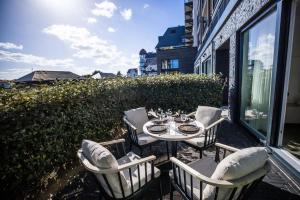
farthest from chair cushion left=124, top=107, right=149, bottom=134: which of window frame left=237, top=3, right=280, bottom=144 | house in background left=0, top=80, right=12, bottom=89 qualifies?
window frame left=237, top=3, right=280, bottom=144

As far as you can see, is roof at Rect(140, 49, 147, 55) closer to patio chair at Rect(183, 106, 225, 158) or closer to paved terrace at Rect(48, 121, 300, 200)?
patio chair at Rect(183, 106, 225, 158)

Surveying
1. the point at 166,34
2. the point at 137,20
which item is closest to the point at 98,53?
the point at 166,34

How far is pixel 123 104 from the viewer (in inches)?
195

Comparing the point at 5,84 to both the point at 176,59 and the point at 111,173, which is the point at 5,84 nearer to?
the point at 111,173

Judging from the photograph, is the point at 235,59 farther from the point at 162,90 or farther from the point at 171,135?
the point at 171,135

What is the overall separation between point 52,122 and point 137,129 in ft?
5.32

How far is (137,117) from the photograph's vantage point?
A: 372 centimetres

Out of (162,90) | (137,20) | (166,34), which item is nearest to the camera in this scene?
(162,90)

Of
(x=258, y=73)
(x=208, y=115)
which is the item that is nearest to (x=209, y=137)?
(x=208, y=115)

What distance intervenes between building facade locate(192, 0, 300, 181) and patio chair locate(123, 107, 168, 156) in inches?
87.2

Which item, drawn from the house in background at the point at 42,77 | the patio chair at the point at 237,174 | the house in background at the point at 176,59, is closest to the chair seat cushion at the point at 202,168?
the patio chair at the point at 237,174

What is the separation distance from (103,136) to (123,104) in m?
Result: 1.18

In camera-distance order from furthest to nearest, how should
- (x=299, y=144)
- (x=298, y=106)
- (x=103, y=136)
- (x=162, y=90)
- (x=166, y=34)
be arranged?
(x=166, y=34) → (x=162, y=90) → (x=298, y=106) → (x=103, y=136) → (x=299, y=144)

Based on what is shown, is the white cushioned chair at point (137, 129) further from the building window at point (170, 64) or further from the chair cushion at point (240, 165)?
the building window at point (170, 64)
